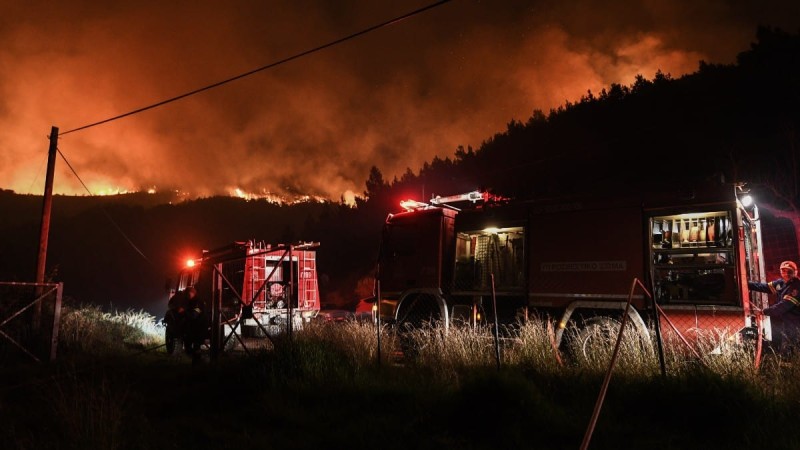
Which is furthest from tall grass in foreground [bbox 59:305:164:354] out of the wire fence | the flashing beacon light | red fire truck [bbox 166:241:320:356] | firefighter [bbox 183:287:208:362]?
the flashing beacon light

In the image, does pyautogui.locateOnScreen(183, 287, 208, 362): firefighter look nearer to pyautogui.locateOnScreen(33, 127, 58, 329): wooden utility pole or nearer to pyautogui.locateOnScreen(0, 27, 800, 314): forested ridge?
pyautogui.locateOnScreen(0, 27, 800, 314): forested ridge

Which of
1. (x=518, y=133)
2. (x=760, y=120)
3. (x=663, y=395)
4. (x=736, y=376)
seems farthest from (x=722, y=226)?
(x=518, y=133)

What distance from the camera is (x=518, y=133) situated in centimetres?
3975

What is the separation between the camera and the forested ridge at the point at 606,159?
2253 centimetres

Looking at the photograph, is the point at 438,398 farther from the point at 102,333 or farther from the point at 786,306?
the point at 102,333

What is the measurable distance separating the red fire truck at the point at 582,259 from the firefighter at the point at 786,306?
0.24 m

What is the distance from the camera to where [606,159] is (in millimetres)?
28688

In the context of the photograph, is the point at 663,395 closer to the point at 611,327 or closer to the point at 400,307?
the point at 611,327

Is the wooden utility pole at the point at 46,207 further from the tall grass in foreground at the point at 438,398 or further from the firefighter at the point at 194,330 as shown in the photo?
the tall grass in foreground at the point at 438,398

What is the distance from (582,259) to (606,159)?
23312 mm

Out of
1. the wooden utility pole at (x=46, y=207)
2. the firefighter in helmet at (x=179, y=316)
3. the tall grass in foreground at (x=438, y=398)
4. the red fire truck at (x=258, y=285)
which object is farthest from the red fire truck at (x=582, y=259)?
the wooden utility pole at (x=46, y=207)

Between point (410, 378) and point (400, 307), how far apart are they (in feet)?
11.4

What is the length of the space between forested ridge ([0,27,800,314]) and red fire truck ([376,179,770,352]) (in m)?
0.70

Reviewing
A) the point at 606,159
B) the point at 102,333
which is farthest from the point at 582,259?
the point at 606,159
